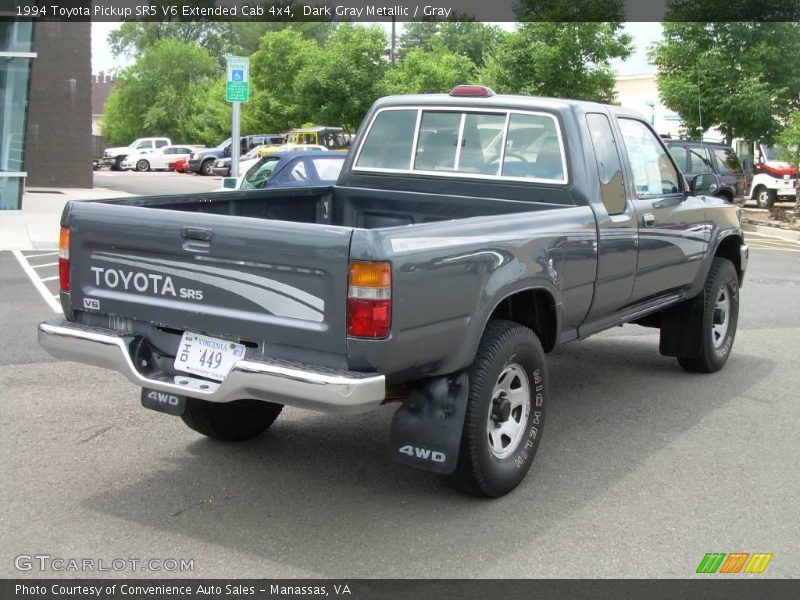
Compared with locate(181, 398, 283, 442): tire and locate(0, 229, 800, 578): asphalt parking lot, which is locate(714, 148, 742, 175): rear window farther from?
locate(181, 398, 283, 442): tire

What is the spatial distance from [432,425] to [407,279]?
0.75 meters

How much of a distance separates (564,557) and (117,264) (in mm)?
2488

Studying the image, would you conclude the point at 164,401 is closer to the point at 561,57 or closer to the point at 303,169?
the point at 303,169

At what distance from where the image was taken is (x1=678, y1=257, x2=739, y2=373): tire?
7.54m

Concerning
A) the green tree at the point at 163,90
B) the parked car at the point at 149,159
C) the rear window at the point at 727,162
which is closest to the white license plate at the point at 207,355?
the rear window at the point at 727,162

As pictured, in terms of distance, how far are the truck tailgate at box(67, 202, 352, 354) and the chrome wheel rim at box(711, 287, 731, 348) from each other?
179 inches

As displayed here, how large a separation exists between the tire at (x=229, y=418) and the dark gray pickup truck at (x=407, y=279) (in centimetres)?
1

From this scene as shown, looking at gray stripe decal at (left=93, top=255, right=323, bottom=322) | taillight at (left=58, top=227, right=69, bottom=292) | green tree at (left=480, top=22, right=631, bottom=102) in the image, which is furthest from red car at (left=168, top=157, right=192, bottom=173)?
gray stripe decal at (left=93, top=255, right=323, bottom=322)

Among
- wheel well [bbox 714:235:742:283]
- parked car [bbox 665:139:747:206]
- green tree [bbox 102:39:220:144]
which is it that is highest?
green tree [bbox 102:39:220:144]

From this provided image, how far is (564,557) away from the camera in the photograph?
436cm

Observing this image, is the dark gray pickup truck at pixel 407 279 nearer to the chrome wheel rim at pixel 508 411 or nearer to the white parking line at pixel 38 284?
the chrome wheel rim at pixel 508 411

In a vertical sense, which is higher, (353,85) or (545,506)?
(353,85)

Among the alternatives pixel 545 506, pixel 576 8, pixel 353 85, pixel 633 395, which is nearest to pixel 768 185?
pixel 576 8
